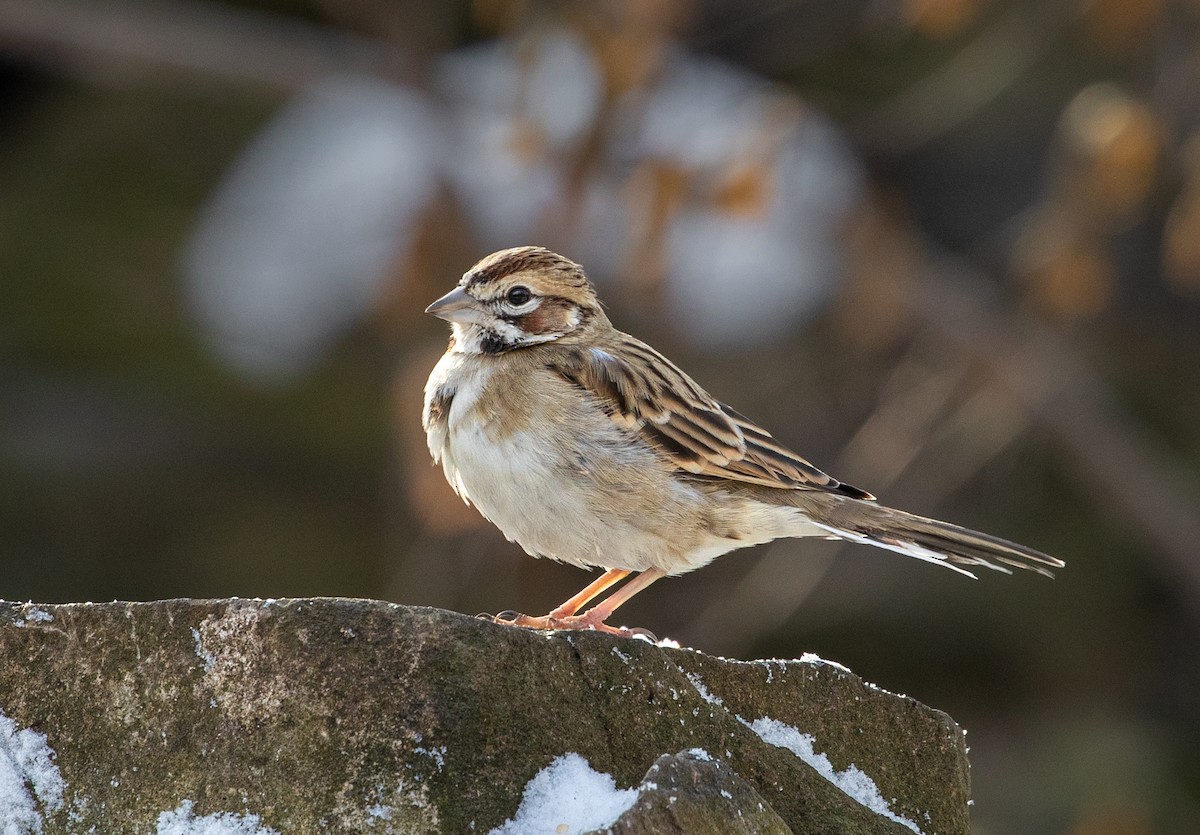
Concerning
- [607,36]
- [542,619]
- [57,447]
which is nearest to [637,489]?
[542,619]

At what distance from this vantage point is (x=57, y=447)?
11727mm

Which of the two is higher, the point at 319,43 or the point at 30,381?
the point at 319,43

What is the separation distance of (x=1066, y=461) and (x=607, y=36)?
204 inches

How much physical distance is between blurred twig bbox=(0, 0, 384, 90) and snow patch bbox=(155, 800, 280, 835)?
767 cm

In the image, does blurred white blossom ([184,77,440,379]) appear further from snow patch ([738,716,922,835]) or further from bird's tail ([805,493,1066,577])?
snow patch ([738,716,922,835])

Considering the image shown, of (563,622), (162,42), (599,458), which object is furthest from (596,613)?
(162,42)

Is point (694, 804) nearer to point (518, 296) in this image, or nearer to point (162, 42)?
point (518, 296)

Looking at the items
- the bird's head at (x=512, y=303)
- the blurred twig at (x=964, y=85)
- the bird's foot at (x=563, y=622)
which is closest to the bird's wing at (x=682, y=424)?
the bird's head at (x=512, y=303)

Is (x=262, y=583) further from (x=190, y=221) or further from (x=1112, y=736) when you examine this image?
(x=1112, y=736)

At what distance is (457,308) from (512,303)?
0.20m

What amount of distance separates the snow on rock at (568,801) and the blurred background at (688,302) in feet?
17.5

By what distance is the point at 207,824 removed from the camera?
3.27 m

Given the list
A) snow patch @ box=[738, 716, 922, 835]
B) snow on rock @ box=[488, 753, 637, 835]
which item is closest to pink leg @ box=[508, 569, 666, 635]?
snow patch @ box=[738, 716, 922, 835]

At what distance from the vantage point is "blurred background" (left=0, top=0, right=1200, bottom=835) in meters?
9.30
